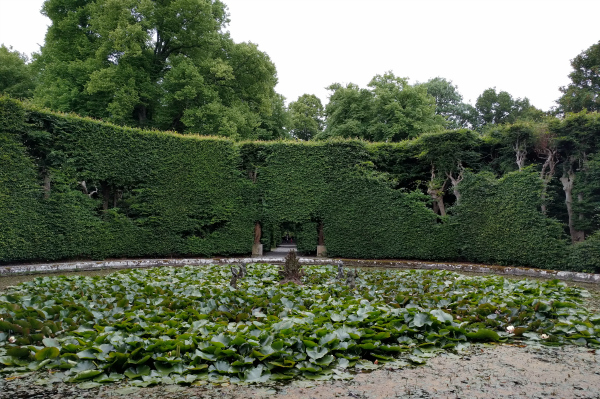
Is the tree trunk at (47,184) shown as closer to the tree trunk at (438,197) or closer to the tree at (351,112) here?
the tree trunk at (438,197)

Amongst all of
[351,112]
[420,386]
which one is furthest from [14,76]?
[420,386]

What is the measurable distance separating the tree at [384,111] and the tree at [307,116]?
8062 mm

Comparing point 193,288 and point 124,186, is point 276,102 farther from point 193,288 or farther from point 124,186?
point 193,288

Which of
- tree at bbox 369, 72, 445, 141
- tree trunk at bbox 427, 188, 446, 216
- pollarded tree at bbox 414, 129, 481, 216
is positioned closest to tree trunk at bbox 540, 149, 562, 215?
pollarded tree at bbox 414, 129, 481, 216

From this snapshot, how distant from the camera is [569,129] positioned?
39.4 feet

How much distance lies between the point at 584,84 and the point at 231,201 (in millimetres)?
22571

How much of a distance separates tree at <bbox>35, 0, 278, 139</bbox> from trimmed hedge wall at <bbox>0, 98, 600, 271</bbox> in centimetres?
381

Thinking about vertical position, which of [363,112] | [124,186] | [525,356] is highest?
[363,112]

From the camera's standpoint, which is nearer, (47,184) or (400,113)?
(47,184)

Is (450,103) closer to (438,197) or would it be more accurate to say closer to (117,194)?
(438,197)

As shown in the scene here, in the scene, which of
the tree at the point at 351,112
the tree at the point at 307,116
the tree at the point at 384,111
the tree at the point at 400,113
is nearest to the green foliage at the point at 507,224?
the tree at the point at 384,111

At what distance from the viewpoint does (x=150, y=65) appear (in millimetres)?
19750

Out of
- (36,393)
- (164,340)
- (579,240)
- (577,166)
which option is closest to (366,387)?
(164,340)

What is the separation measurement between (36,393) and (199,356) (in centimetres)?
121
